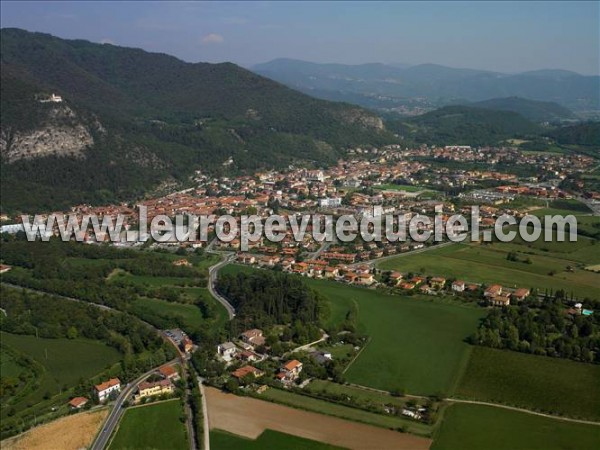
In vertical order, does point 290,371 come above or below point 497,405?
above

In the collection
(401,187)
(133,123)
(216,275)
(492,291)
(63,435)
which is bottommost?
(63,435)

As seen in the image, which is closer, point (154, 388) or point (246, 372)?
point (154, 388)

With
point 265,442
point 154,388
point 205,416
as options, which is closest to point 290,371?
point 205,416

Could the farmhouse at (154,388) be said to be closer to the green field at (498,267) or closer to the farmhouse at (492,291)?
the farmhouse at (492,291)

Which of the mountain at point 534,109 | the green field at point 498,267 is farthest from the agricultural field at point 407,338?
the mountain at point 534,109

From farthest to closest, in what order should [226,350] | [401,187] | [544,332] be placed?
[401,187]
[544,332]
[226,350]

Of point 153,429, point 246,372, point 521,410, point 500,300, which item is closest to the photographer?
point 153,429

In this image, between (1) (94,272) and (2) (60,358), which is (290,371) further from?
(1) (94,272)
